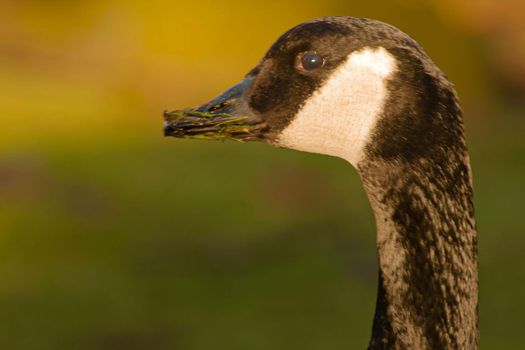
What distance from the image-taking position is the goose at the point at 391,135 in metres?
2.76

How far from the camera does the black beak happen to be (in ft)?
9.58

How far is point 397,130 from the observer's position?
277 centimetres

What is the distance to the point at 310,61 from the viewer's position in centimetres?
286

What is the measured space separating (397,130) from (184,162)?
661 cm

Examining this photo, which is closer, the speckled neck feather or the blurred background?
the speckled neck feather

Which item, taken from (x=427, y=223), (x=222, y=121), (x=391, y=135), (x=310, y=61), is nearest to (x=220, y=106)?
(x=222, y=121)

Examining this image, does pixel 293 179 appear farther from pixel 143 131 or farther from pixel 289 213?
pixel 143 131

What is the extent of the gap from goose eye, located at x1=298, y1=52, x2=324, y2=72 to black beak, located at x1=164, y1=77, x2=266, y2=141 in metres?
0.19

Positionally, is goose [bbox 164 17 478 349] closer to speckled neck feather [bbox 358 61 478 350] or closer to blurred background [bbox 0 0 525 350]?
speckled neck feather [bbox 358 61 478 350]

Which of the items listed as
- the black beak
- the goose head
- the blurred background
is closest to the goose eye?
the goose head

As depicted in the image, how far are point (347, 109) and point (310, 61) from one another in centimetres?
19

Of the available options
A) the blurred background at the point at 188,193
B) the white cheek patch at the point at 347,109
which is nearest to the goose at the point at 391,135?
the white cheek patch at the point at 347,109

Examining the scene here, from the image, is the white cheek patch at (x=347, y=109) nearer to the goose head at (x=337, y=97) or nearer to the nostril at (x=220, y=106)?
the goose head at (x=337, y=97)

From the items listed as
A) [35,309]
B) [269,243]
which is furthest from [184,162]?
[35,309]
